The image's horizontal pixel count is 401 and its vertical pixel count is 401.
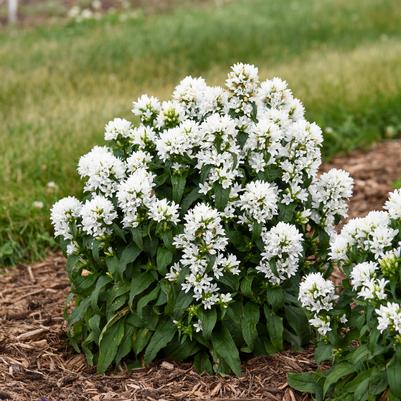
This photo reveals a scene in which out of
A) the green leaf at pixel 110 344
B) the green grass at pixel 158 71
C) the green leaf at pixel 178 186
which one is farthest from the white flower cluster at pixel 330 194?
the green grass at pixel 158 71

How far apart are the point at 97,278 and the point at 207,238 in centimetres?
68

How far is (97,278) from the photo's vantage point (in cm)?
396

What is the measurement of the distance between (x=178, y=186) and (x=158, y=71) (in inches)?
300

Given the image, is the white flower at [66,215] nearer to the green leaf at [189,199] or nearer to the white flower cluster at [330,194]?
the green leaf at [189,199]

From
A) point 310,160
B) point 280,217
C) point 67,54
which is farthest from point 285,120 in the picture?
point 67,54

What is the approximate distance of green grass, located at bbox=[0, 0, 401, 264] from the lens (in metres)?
6.66

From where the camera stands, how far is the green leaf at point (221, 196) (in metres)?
3.67

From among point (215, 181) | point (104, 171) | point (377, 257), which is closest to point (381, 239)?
point (377, 257)

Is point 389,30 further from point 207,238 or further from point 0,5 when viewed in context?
point 207,238

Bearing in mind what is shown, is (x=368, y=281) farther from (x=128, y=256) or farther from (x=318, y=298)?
(x=128, y=256)

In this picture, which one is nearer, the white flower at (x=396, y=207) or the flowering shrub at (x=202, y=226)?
the white flower at (x=396, y=207)

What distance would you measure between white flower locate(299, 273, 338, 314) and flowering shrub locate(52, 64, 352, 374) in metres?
0.22

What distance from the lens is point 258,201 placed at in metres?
3.66

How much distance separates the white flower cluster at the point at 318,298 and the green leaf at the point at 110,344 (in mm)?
933
